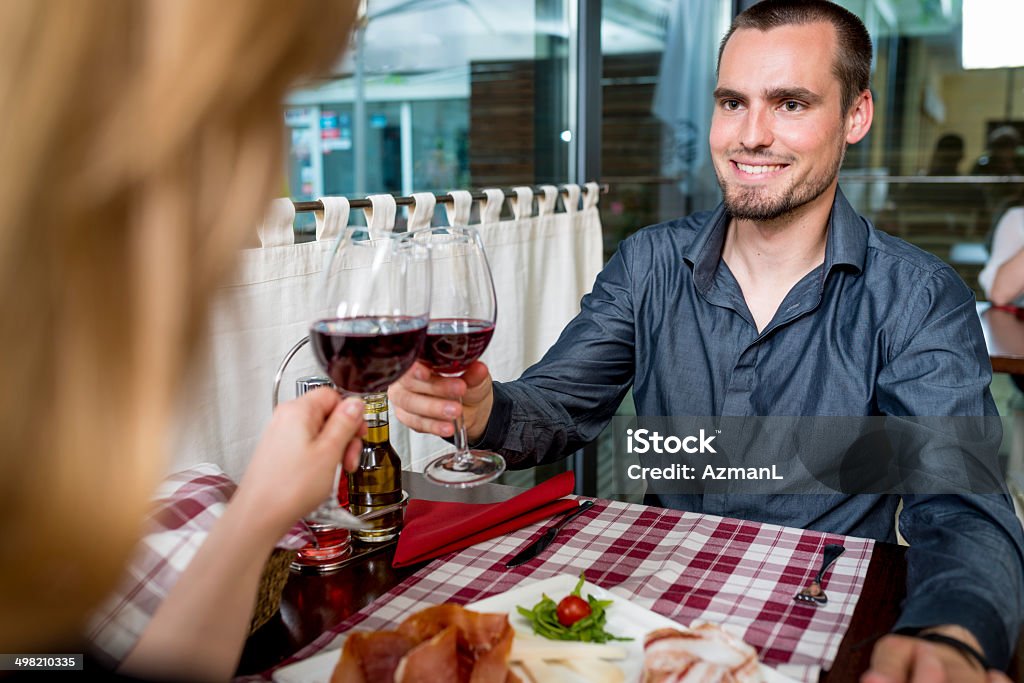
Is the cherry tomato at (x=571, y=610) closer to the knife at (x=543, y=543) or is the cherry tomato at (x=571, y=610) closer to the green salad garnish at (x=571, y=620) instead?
the green salad garnish at (x=571, y=620)

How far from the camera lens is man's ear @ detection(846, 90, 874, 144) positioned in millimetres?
1924

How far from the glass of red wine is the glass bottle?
35 cm

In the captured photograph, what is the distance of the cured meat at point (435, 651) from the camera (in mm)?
821

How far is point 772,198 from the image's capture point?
1803mm

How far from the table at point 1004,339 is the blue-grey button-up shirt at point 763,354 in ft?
1.58

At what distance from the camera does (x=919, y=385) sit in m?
1.51

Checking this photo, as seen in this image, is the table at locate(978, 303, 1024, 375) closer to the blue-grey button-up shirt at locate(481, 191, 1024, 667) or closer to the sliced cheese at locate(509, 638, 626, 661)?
the blue-grey button-up shirt at locate(481, 191, 1024, 667)

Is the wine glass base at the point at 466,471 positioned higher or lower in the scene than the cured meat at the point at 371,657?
higher

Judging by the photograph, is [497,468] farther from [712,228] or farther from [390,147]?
[390,147]

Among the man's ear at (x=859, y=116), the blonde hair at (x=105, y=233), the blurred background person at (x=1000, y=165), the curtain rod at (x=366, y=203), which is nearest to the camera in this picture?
the blonde hair at (x=105, y=233)

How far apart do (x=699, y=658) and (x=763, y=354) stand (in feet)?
3.15

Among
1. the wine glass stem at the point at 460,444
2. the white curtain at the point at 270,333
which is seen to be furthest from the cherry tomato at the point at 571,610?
the white curtain at the point at 270,333

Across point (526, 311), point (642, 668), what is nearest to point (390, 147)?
point (526, 311)

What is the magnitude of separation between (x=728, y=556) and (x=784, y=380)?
581 millimetres
